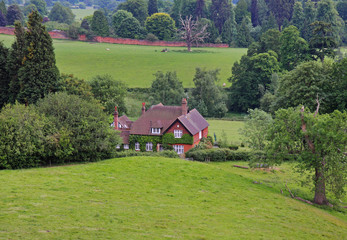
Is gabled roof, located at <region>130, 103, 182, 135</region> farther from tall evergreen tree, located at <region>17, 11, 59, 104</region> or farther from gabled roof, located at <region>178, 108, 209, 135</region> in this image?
tall evergreen tree, located at <region>17, 11, 59, 104</region>

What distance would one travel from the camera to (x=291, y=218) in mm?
32906

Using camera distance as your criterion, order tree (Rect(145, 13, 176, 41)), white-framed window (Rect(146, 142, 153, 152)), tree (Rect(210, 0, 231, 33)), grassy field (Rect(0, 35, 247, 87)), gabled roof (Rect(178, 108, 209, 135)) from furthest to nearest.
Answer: tree (Rect(210, 0, 231, 33)) → tree (Rect(145, 13, 176, 41)) → grassy field (Rect(0, 35, 247, 87)) → white-framed window (Rect(146, 142, 153, 152)) → gabled roof (Rect(178, 108, 209, 135))

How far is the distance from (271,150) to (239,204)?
658 cm

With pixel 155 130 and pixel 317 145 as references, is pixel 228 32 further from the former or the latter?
pixel 317 145

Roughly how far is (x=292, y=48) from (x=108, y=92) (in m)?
49.2

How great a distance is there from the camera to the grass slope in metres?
27.3

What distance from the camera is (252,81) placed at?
102 m

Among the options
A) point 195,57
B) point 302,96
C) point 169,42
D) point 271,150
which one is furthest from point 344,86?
point 169,42

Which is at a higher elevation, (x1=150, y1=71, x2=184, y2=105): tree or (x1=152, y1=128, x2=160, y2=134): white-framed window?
(x1=150, y1=71, x2=184, y2=105): tree

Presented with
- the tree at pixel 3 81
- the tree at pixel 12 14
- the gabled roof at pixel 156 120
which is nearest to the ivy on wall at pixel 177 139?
the gabled roof at pixel 156 120

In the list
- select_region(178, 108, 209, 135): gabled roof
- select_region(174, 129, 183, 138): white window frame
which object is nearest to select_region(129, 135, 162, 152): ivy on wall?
select_region(174, 129, 183, 138): white window frame

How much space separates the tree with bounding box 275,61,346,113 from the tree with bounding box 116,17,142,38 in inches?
3673

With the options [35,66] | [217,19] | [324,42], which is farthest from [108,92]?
[217,19]

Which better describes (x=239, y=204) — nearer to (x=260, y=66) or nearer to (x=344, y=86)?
(x=344, y=86)
